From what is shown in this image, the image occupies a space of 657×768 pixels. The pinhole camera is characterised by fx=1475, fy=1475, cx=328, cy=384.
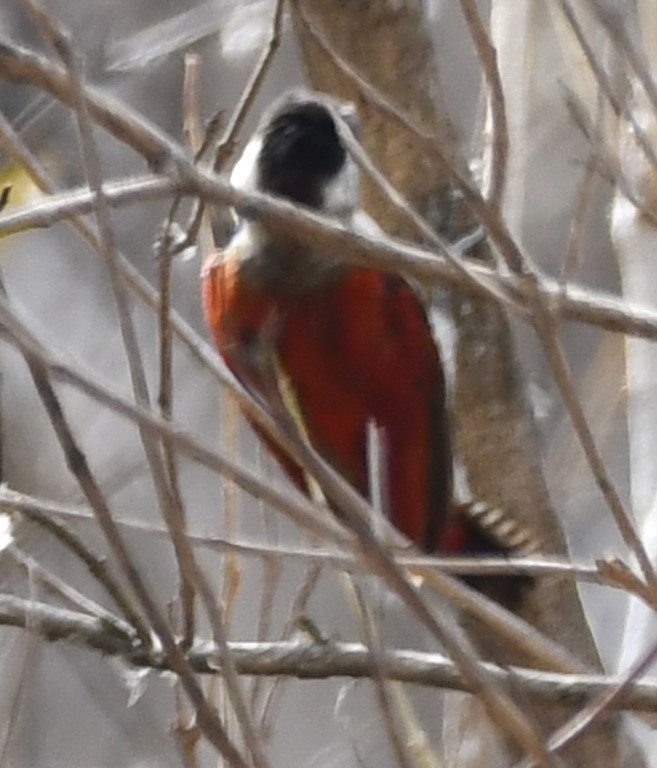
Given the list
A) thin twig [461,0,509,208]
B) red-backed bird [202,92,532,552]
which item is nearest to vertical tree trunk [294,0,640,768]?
red-backed bird [202,92,532,552]

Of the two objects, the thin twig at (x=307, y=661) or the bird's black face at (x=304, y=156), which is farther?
the bird's black face at (x=304, y=156)

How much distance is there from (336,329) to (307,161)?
0.70ft

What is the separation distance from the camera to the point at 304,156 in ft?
4.23

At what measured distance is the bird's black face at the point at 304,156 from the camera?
4.17 ft

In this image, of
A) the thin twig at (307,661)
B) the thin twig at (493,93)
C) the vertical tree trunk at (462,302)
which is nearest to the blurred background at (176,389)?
the vertical tree trunk at (462,302)

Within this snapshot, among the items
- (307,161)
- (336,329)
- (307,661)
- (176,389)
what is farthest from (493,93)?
(176,389)

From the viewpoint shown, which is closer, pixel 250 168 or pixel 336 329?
pixel 250 168

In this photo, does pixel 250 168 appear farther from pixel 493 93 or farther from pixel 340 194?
pixel 493 93

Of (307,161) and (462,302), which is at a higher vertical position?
(307,161)

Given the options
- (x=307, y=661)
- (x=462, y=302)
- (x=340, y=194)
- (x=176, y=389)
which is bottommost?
(x=176, y=389)

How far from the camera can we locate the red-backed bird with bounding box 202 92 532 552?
1.29 metres

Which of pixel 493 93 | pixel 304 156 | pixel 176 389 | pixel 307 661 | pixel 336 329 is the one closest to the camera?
pixel 493 93

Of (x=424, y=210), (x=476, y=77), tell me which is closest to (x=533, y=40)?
(x=424, y=210)

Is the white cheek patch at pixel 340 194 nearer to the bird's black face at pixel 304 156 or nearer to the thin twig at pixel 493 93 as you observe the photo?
the bird's black face at pixel 304 156
